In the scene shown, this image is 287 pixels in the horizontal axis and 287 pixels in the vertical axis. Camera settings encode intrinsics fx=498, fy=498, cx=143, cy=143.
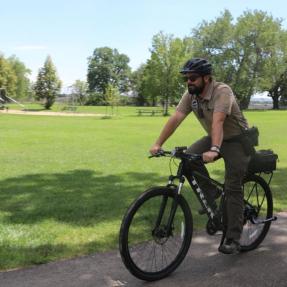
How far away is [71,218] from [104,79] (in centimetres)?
12660

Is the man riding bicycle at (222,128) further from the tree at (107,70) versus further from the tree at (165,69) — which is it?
the tree at (107,70)

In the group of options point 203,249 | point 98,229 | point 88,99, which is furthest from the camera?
point 88,99

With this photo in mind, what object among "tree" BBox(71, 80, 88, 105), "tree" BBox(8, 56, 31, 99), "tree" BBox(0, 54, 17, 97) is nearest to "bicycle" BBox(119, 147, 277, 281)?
"tree" BBox(0, 54, 17, 97)

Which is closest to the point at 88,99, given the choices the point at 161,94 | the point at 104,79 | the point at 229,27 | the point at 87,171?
the point at 104,79

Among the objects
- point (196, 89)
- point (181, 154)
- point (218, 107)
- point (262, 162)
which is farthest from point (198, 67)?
point (262, 162)

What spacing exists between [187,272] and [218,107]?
1538 millimetres

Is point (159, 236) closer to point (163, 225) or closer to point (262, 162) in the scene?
point (163, 225)

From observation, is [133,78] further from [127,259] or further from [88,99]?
[127,259]

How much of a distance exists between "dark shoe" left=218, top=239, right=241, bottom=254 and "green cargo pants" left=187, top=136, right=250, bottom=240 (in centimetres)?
4

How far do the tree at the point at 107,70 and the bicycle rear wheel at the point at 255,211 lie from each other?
123 m

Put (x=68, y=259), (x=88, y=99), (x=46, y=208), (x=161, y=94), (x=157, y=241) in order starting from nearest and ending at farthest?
(x=157, y=241) < (x=68, y=259) < (x=46, y=208) < (x=161, y=94) < (x=88, y=99)

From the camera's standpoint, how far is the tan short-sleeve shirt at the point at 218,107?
447 cm

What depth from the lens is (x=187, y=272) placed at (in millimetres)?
4582

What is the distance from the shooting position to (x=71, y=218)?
665cm
